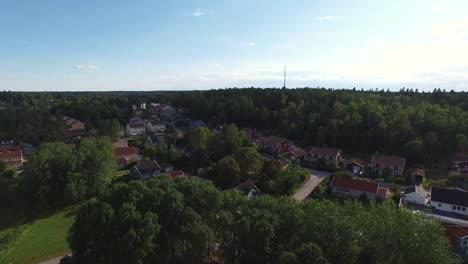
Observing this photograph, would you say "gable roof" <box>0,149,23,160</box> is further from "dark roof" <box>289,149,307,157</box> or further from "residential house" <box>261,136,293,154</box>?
"dark roof" <box>289,149,307,157</box>

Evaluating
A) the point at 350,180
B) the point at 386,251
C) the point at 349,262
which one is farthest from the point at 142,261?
the point at 350,180

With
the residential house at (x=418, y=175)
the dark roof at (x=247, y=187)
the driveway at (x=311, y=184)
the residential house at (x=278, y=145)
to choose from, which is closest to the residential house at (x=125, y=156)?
the dark roof at (x=247, y=187)

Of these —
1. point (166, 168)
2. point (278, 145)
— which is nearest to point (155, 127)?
point (278, 145)

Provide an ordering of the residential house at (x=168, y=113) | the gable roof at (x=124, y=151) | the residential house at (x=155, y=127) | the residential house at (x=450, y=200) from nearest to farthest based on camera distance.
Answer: the residential house at (x=450, y=200) < the gable roof at (x=124, y=151) < the residential house at (x=155, y=127) < the residential house at (x=168, y=113)

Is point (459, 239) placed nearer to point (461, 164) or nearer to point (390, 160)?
point (390, 160)

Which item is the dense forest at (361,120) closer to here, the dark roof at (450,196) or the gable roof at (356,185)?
the dark roof at (450,196)

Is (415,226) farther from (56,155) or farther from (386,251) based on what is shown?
(56,155)
